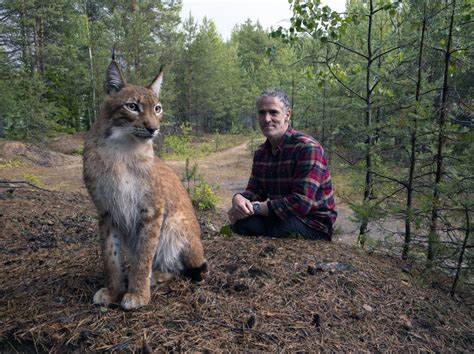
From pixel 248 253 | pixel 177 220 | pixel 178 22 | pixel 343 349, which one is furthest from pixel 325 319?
pixel 178 22

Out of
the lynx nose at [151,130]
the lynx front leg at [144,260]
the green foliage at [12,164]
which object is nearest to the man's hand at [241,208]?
the lynx front leg at [144,260]

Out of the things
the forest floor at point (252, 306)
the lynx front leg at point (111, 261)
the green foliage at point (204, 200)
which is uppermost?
the lynx front leg at point (111, 261)

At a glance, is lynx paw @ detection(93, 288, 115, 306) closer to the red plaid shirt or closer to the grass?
the red plaid shirt

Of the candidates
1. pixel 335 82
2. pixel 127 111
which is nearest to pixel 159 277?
pixel 127 111

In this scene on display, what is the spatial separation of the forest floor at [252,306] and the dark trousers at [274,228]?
0.23 metres

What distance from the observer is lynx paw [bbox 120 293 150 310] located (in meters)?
2.86

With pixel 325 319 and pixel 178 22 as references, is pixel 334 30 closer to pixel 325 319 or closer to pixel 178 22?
pixel 325 319

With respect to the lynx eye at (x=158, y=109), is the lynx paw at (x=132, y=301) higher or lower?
lower

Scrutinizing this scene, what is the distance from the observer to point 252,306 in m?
3.00

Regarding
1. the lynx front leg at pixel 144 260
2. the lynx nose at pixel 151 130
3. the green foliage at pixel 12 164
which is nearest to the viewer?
the lynx nose at pixel 151 130

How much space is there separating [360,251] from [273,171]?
1610 millimetres

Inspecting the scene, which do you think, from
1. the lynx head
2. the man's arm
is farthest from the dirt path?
the lynx head

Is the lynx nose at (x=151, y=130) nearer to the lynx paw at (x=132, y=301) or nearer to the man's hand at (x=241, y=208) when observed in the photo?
the lynx paw at (x=132, y=301)

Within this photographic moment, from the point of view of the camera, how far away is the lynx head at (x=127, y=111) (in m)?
2.85
